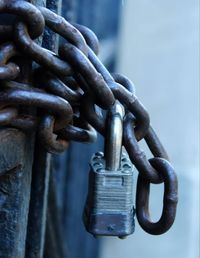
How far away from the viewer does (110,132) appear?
1.66 ft

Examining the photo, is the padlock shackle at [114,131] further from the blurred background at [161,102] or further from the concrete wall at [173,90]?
the concrete wall at [173,90]

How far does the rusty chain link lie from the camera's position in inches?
17.6

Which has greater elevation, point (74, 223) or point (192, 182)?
point (192, 182)

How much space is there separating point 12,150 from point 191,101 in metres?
1.10

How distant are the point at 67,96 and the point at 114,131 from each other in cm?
7

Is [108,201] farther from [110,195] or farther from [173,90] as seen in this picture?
[173,90]

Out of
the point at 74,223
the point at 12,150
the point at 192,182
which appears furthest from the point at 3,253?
the point at 74,223

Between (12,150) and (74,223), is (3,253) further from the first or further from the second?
(74,223)

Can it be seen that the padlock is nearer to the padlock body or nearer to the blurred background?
the padlock body

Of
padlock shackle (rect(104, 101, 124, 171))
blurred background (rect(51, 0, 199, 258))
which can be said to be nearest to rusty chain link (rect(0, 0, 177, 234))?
padlock shackle (rect(104, 101, 124, 171))

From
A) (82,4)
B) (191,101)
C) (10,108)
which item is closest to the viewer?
(10,108)

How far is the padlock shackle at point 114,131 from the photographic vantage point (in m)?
0.51

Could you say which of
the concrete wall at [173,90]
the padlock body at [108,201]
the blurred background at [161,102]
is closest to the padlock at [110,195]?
the padlock body at [108,201]

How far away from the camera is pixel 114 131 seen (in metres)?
0.51
